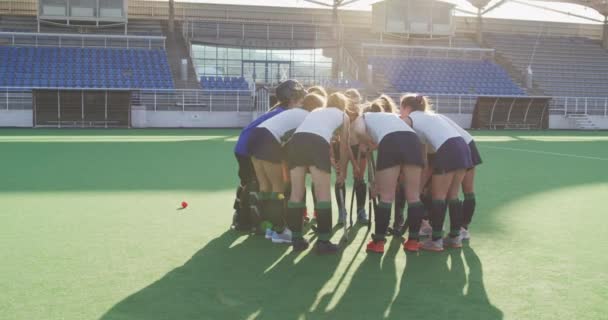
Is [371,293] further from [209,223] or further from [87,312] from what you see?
[209,223]

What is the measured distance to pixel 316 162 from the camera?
17.7 feet

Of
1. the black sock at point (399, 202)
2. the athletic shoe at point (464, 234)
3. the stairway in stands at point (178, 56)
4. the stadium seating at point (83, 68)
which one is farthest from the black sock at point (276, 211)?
the stairway in stands at point (178, 56)

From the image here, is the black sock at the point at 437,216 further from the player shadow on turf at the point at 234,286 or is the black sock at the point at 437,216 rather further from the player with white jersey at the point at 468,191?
the player shadow on turf at the point at 234,286

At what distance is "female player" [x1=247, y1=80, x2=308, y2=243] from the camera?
601 centimetres

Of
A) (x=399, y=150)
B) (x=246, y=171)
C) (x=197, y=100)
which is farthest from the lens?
(x=197, y=100)

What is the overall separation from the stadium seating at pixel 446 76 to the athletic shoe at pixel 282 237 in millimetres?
29360

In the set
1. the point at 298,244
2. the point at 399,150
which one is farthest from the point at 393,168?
the point at 298,244

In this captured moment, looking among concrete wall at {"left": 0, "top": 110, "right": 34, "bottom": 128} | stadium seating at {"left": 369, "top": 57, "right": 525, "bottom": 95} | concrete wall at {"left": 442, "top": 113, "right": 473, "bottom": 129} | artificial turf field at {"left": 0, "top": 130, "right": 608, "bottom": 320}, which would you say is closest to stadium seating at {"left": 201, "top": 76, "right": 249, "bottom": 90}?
stadium seating at {"left": 369, "top": 57, "right": 525, "bottom": 95}

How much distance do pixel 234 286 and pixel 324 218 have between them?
1.24 m

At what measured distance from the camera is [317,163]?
541cm

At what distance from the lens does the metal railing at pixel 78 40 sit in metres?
35.4

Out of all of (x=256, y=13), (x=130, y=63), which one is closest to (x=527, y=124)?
(x=256, y=13)

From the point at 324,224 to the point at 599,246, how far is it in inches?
103

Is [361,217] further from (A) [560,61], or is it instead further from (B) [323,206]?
(A) [560,61]
